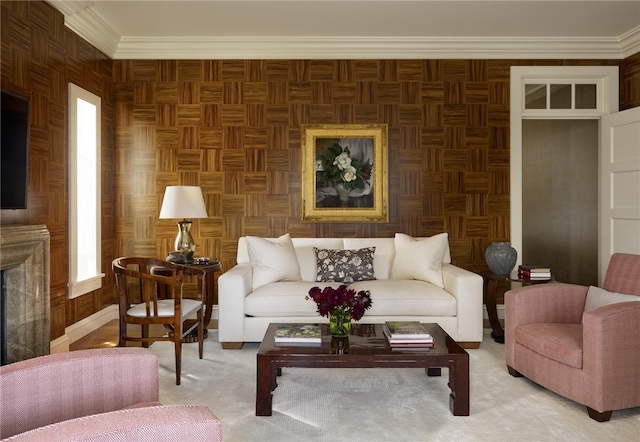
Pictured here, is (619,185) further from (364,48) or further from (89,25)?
(89,25)

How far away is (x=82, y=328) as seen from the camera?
4371 mm

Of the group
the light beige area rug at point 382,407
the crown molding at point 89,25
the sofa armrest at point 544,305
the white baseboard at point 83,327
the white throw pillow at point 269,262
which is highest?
the crown molding at point 89,25

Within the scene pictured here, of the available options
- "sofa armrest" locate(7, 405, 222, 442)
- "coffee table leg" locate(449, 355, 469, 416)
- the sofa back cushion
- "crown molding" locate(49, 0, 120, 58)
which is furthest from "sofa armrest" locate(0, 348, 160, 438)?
"crown molding" locate(49, 0, 120, 58)

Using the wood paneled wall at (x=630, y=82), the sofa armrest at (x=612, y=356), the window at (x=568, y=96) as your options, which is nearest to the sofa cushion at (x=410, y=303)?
the sofa armrest at (x=612, y=356)

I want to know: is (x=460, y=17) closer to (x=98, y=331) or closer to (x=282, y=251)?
(x=282, y=251)

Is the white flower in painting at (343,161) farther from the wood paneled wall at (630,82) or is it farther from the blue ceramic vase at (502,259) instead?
the wood paneled wall at (630,82)

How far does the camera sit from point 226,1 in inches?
162

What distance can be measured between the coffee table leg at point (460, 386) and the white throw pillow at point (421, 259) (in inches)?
65.5

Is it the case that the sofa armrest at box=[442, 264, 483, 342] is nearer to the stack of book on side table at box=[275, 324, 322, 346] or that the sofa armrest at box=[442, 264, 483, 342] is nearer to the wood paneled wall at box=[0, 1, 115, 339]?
the stack of book on side table at box=[275, 324, 322, 346]

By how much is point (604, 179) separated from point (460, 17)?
228 centimetres

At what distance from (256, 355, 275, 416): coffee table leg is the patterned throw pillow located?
179 centimetres

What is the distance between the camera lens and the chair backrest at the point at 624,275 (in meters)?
3.01

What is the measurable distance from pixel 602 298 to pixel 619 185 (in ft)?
7.44

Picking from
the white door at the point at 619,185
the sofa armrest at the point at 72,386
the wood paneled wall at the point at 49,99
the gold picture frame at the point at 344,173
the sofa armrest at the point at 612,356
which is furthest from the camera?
the gold picture frame at the point at 344,173
